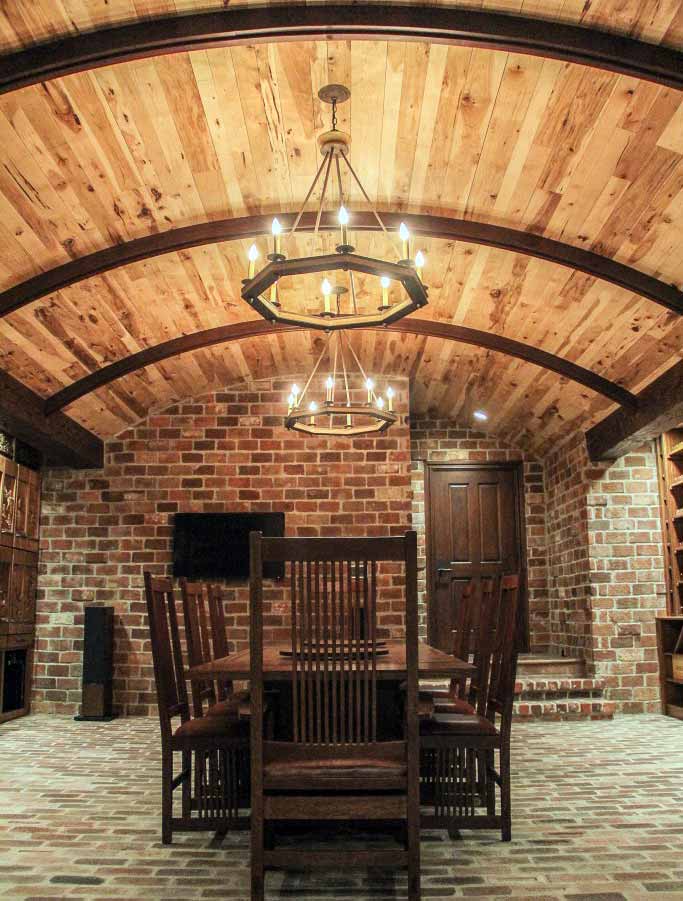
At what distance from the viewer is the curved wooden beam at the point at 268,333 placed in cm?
695

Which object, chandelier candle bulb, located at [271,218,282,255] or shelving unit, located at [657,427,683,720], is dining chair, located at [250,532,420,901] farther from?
shelving unit, located at [657,427,683,720]

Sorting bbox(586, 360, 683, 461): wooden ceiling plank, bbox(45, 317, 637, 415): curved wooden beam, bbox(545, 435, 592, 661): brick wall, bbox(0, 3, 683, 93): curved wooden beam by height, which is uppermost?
bbox(0, 3, 683, 93): curved wooden beam

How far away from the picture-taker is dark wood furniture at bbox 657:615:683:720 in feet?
24.6

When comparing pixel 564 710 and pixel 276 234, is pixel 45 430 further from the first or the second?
pixel 564 710

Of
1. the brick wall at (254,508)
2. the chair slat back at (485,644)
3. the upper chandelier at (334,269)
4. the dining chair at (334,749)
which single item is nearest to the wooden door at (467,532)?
the brick wall at (254,508)

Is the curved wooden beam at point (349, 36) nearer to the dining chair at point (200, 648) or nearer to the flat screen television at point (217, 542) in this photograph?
the dining chair at point (200, 648)

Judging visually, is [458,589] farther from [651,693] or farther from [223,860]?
[223,860]

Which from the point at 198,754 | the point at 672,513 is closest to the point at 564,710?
the point at 672,513

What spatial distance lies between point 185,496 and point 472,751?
213 inches

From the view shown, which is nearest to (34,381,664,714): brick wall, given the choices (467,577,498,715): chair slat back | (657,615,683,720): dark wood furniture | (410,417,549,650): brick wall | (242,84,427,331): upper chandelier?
(657,615,683,720): dark wood furniture

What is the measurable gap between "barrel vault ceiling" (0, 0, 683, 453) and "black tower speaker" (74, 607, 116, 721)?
2.37 metres

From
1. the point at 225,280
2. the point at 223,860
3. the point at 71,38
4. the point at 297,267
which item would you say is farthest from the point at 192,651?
the point at 225,280

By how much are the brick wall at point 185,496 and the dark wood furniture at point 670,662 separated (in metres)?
2.51

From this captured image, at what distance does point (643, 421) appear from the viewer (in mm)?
6617
